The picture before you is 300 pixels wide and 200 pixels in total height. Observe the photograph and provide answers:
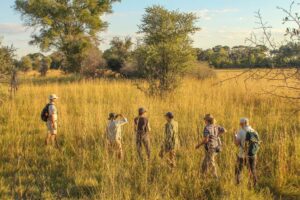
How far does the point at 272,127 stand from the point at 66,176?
193 inches

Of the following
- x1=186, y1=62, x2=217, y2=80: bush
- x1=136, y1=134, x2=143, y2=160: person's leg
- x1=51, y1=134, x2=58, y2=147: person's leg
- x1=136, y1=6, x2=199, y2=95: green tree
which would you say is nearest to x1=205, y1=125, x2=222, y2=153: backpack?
x1=136, y1=134, x2=143, y2=160: person's leg

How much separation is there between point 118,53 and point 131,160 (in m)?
25.1

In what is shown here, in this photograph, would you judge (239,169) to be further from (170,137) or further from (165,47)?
(165,47)

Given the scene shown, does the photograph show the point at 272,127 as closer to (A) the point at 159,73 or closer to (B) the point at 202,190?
(B) the point at 202,190

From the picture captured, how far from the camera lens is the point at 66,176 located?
6668 millimetres

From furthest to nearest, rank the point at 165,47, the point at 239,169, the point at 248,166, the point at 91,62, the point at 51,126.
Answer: the point at 91,62 → the point at 165,47 → the point at 51,126 → the point at 248,166 → the point at 239,169

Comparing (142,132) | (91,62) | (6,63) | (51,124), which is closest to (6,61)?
(6,63)

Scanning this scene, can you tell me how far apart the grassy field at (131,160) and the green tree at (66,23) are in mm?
16387

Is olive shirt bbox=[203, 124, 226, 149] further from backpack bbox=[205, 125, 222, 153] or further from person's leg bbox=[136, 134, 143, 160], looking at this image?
person's leg bbox=[136, 134, 143, 160]

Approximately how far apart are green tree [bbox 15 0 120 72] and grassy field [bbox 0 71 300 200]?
16387 mm

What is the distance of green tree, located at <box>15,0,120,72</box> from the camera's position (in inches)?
1080

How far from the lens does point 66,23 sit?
2841 centimetres

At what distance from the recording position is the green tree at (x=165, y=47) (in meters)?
14.4

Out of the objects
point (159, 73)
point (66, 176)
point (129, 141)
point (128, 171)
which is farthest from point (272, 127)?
point (159, 73)
